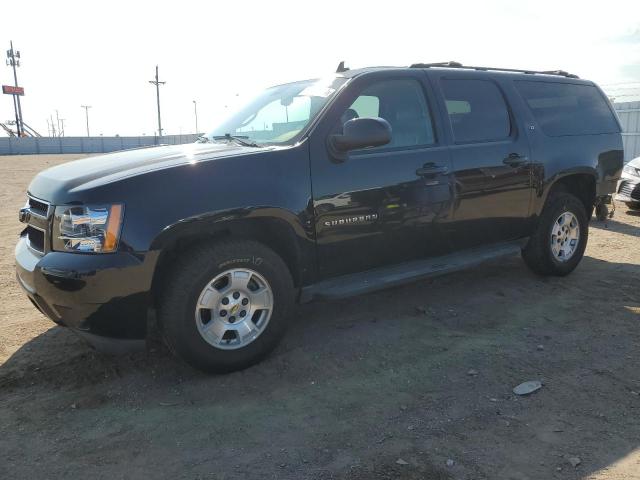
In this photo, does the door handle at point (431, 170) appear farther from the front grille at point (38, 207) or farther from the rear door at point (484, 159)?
the front grille at point (38, 207)

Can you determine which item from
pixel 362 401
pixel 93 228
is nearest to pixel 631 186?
pixel 362 401

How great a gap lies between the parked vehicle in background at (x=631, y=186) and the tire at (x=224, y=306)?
7.95 meters

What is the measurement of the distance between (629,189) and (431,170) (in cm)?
688

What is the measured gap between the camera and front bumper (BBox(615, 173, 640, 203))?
9.01 metres

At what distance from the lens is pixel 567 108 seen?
5.27m

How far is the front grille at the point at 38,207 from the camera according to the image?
310cm

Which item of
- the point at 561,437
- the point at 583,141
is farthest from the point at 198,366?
the point at 583,141

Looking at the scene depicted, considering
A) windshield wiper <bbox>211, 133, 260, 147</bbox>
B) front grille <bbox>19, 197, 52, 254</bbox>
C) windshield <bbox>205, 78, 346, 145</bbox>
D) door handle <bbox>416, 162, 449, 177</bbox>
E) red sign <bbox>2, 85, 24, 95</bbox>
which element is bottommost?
front grille <bbox>19, 197, 52, 254</bbox>

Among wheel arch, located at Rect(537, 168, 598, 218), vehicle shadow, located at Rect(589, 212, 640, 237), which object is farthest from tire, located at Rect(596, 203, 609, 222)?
wheel arch, located at Rect(537, 168, 598, 218)

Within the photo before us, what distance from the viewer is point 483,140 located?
443cm

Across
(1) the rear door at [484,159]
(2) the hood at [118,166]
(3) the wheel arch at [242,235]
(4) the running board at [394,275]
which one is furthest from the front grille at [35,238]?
(1) the rear door at [484,159]

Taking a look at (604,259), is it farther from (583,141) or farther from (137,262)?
(137,262)

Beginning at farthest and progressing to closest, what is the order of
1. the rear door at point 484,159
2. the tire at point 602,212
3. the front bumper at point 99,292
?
the tire at point 602,212
the rear door at point 484,159
the front bumper at point 99,292

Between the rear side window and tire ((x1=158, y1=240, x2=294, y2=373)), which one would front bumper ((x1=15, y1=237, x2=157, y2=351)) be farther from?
the rear side window
